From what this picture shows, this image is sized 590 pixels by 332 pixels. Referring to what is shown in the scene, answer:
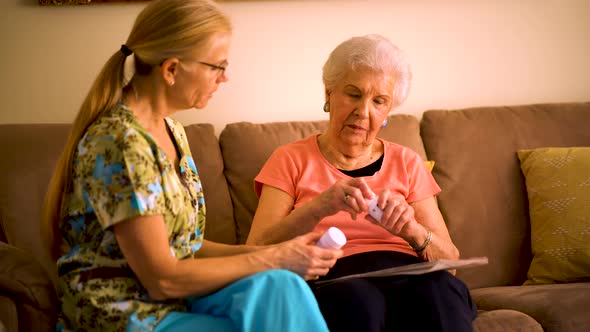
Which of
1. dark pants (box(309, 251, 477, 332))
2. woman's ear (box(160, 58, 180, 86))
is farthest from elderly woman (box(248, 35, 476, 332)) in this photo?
woman's ear (box(160, 58, 180, 86))

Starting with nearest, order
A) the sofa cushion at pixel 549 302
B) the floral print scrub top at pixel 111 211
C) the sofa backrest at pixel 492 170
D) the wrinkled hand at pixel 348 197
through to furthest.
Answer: the floral print scrub top at pixel 111 211 → the wrinkled hand at pixel 348 197 → the sofa cushion at pixel 549 302 → the sofa backrest at pixel 492 170

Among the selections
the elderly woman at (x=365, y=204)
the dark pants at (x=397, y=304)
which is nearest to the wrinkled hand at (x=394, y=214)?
the elderly woman at (x=365, y=204)

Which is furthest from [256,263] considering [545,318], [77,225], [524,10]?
[524,10]

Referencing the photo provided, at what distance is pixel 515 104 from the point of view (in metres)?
2.81

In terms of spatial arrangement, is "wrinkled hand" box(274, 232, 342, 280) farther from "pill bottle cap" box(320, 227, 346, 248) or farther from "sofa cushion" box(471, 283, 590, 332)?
"sofa cushion" box(471, 283, 590, 332)

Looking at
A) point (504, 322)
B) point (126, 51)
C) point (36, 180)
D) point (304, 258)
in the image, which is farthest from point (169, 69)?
point (504, 322)

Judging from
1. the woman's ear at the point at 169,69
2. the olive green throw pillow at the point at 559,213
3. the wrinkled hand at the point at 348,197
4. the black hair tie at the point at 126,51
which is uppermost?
the black hair tie at the point at 126,51

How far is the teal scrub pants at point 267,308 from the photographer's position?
1359 mm

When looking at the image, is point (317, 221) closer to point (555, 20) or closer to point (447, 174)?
point (447, 174)

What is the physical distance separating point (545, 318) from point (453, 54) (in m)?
1.22

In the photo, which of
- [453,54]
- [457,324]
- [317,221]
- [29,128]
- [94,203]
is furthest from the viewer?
[453,54]

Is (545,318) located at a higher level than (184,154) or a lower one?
lower

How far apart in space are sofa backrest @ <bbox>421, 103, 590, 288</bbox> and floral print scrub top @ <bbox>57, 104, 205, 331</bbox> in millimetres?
1212

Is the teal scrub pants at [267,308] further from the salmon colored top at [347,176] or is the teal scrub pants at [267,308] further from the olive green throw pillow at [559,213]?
the olive green throw pillow at [559,213]
